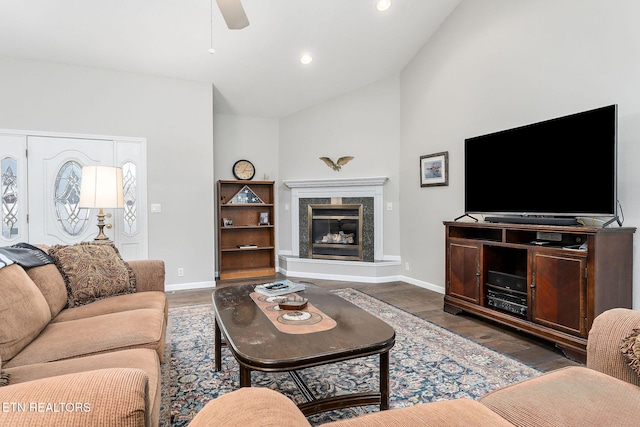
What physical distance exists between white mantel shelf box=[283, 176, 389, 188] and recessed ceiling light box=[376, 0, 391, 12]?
2.23 meters

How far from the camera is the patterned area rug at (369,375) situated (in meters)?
1.97

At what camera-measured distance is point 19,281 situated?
174 centimetres

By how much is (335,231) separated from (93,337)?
4.41m

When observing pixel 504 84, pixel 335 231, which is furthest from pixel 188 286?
pixel 504 84

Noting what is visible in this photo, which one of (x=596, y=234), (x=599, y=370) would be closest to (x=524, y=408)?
(x=599, y=370)

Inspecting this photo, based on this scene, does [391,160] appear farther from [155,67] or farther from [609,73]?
[155,67]

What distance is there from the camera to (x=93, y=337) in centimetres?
169

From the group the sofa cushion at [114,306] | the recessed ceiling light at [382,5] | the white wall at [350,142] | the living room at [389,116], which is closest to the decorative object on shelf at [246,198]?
the living room at [389,116]

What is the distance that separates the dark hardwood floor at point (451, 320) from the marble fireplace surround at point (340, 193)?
0.81m

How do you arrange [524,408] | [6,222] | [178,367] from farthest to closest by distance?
[6,222] → [178,367] → [524,408]

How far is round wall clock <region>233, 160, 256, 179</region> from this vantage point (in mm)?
Answer: 5902

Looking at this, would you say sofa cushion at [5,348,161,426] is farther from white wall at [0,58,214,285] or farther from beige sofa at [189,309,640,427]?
white wall at [0,58,214,285]

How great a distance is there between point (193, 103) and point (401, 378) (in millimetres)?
4160

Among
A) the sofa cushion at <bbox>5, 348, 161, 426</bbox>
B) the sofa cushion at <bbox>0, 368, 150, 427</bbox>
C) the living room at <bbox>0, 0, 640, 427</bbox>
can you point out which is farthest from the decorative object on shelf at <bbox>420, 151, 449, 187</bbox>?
the sofa cushion at <bbox>0, 368, 150, 427</bbox>
